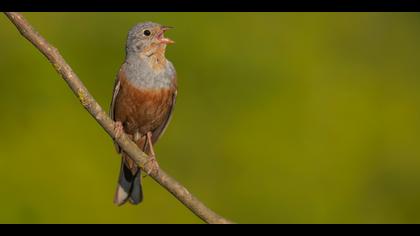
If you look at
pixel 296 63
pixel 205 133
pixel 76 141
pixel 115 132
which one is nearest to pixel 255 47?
pixel 296 63

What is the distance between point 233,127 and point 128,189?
2.43 meters

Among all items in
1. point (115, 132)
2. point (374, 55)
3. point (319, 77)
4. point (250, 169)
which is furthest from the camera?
point (374, 55)

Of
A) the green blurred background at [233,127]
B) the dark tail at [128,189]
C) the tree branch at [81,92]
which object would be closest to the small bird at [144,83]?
the dark tail at [128,189]

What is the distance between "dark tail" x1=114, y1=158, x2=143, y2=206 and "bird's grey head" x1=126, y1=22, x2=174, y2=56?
1119 millimetres

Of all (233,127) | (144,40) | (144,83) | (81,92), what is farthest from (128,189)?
(81,92)

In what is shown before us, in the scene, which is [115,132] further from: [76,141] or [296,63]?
[296,63]

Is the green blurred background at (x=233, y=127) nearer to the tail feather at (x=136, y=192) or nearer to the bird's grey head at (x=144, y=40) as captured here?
the tail feather at (x=136, y=192)

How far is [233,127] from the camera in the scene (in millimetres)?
8344

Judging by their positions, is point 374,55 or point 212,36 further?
point 374,55

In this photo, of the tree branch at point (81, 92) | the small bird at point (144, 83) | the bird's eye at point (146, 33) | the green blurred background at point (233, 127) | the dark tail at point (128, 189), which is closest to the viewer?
the tree branch at point (81, 92)

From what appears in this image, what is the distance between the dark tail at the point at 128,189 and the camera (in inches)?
241

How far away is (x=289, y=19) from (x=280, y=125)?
4.65ft

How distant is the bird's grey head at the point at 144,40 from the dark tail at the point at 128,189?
1119 millimetres

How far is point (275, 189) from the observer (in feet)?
26.4
